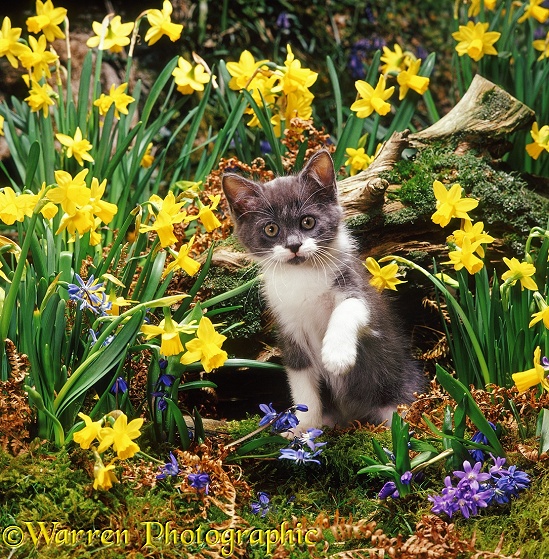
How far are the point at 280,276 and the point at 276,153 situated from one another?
37.3 inches

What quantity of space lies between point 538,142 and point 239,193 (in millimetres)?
1572

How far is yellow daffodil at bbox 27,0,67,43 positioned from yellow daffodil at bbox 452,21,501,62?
6.85 feet

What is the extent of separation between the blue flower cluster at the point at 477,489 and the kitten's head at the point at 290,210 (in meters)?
1.01

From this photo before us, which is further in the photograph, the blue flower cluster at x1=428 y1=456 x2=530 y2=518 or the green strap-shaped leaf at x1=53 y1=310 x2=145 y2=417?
the green strap-shaped leaf at x1=53 y1=310 x2=145 y2=417

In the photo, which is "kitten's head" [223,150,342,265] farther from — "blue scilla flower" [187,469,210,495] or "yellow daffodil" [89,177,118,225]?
"blue scilla flower" [187,469,210,495]

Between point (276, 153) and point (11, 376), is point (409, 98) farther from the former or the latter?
point (11, 376)

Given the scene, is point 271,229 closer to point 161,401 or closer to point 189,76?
point 161,401

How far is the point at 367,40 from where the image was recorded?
240 inches

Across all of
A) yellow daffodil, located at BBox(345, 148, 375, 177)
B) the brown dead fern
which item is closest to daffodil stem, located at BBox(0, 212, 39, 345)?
the brown dead fern

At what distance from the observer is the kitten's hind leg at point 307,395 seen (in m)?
3.07

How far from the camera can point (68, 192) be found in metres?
2.47

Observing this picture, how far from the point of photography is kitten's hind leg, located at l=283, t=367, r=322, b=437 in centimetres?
307

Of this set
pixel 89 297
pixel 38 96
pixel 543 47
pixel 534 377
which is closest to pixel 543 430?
pixel 534 377

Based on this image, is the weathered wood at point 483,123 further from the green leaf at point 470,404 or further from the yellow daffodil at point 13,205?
the yellow daffodil at point 13,205
